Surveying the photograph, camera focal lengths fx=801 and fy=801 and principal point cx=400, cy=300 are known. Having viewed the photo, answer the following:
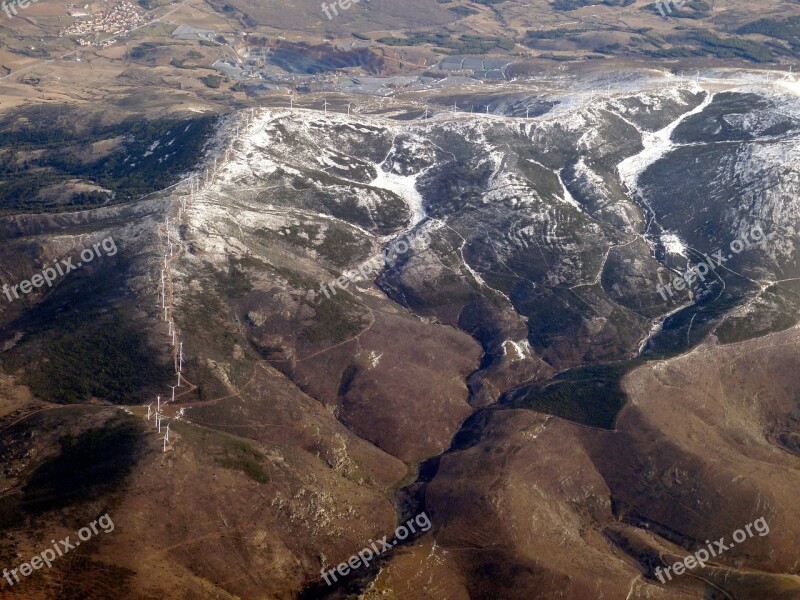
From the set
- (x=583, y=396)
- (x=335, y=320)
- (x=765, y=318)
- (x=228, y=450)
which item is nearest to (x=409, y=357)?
(x=335, y=320)

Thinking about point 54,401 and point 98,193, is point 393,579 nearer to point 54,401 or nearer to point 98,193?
point 54,401

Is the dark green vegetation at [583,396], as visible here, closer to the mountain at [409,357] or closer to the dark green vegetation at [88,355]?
the mountain at [409,357]

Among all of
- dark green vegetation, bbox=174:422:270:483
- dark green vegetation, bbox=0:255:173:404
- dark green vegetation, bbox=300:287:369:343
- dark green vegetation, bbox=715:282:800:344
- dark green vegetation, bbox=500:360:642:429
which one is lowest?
dark green vegetation, bbox=500:360:642:429

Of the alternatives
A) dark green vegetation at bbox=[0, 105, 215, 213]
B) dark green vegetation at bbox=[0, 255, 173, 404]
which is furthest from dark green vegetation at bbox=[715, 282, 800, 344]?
dark green vegetation at bbox=[0, 105, 215, 213]

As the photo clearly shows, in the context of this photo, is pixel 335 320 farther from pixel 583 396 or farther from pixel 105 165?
pixel 105 165

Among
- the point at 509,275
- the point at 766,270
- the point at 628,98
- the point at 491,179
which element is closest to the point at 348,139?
the point at 491,179

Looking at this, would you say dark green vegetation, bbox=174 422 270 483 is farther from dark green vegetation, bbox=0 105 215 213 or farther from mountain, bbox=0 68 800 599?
dark green vegetation, bbox=0 105 215 213

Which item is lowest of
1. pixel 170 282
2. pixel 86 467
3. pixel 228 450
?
pixel 228 450
